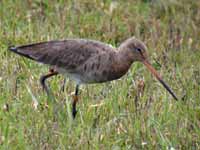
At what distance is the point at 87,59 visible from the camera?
7355 millimetres

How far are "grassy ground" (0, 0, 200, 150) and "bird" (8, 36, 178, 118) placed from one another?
0.70ft

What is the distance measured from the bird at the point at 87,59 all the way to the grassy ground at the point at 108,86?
0.70ft

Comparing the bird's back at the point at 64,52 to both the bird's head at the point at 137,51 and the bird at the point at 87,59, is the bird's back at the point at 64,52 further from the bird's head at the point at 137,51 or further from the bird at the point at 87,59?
the bird's head at the point at 137,51

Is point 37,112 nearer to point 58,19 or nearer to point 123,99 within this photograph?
point 123,99

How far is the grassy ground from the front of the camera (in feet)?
22.1

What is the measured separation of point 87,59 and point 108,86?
709 mm

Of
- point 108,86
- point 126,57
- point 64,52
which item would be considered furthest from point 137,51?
point 108,86

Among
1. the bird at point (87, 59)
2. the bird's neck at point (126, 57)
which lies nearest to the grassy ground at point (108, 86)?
the bird at point (87, 59)

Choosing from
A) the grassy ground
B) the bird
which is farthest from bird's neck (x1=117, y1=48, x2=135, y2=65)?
the grassy ground

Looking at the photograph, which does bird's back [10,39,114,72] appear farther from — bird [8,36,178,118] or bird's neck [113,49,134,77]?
bird's neck [113,49,134,77]

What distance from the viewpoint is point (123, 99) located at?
7516 millimetres

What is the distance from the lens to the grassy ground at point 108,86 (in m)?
6.74

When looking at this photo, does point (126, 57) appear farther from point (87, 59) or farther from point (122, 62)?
point (87, 59)

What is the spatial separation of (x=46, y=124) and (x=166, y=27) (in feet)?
11.0
